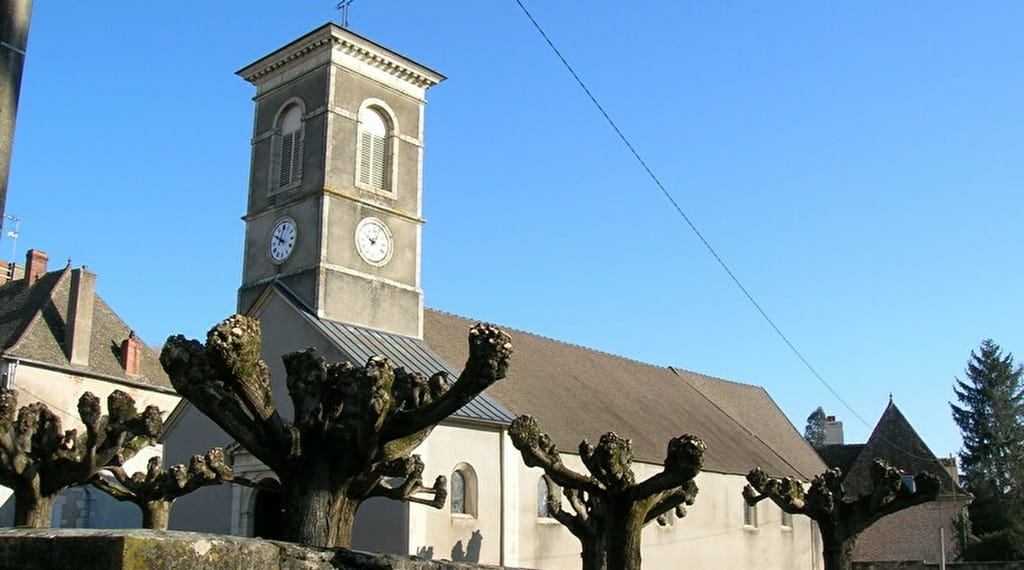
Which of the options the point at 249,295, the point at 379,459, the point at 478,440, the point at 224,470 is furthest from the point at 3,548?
the point at 249,295

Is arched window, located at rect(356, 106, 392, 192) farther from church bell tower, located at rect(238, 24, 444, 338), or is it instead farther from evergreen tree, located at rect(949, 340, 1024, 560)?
evergreen tree, located at rect(949, 340, 1024, 560)

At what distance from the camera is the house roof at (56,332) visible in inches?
1345

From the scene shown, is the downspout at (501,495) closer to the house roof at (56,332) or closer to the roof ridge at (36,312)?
the house roof at (56,332)

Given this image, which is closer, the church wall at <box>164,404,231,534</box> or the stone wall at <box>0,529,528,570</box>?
the stone wall at <box>0,529,528,570</box>

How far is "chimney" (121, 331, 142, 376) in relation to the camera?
37.1m

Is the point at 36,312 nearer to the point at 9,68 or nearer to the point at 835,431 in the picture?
the point at 9,68

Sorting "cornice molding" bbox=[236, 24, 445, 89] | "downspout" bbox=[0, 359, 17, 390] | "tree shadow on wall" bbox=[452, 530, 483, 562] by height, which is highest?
"cornice molding" bbox=[236, 24, 445, 89]

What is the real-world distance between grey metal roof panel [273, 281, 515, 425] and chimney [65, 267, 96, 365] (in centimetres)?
1393

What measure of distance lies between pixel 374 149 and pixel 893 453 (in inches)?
1165

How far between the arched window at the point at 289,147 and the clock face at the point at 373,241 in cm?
217

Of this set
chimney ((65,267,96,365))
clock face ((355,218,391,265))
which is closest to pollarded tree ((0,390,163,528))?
clock face ((355,218,391,265))

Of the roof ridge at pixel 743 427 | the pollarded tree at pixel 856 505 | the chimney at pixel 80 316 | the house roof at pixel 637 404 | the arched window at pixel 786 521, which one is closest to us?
the pollarded tree at pixel 856 505

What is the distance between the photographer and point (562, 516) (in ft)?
65.6

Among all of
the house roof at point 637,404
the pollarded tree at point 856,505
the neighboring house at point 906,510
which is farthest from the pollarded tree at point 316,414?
the neighboring house at point 906,510
